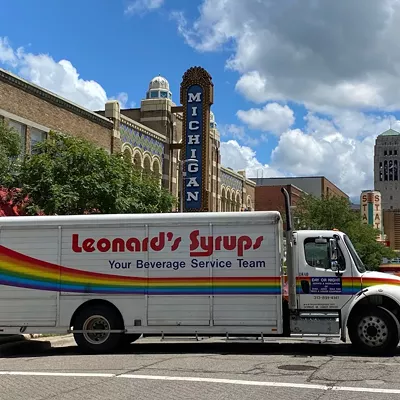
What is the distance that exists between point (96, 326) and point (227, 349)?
9.32 feet

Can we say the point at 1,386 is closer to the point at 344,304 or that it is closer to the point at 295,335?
the point at 295,335

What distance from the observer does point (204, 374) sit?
961cm

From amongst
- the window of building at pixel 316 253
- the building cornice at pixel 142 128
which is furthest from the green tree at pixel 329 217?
the window of building at pixel 316 253

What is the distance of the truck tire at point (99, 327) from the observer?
12422 mm

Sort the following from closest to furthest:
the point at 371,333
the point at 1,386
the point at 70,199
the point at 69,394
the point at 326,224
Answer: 1. the point at 69,394
2. the point at 1,386
3. the point at 371,333
4. the point at 70,199
5. the point at 326,224

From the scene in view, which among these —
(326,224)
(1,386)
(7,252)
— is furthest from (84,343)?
(326,224)

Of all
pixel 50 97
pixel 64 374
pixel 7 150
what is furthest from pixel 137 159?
pixel 64 374

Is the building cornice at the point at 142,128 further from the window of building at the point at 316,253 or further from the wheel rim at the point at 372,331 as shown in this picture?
the wheel rim at the point at 372,331

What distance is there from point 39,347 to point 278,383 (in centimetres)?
678

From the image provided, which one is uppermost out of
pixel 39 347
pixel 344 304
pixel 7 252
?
pixel 7 252

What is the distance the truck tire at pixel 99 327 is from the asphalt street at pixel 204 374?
31 centimetres

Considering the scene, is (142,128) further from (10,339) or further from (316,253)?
(316,253)

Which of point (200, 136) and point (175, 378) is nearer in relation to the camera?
point (175, 378)

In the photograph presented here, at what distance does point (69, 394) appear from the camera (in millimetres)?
8125
